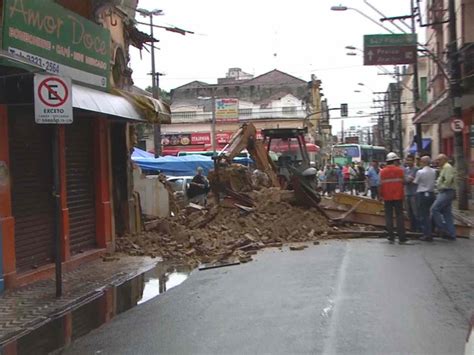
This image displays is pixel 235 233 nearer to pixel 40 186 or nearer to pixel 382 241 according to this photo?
pixel 382 241

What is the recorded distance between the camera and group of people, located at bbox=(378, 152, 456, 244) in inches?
521

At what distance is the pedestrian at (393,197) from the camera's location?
13.2 meters

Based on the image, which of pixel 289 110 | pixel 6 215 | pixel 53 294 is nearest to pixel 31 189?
pixel 6 215

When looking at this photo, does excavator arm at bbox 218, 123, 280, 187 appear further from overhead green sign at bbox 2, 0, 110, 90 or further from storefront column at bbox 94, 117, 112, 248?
overhead green sign at bbox 2, 0, 110, 90

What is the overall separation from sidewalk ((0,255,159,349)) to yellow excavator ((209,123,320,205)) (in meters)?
4.52

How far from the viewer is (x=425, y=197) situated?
44.3 feet

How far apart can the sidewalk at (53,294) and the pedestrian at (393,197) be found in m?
5.04

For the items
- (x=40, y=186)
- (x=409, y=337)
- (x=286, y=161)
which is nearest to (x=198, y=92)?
(x=286, y=161)

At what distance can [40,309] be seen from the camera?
799 centimetres

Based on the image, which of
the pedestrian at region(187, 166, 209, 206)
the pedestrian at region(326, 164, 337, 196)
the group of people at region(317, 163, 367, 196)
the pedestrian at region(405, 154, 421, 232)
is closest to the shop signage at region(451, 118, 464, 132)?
the pedestrian at region(405, 154, 421, 232)

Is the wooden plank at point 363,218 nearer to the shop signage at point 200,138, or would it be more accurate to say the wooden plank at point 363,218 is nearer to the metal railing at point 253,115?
the shop signage at point 200,138

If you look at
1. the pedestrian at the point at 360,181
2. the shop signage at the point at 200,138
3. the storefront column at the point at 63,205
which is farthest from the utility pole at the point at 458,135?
the shop signage at the point at 200,138

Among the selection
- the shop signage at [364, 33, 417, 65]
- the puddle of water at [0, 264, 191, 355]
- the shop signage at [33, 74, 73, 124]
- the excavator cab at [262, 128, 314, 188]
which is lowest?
the puddle of water at [0, 264, 191, 355]

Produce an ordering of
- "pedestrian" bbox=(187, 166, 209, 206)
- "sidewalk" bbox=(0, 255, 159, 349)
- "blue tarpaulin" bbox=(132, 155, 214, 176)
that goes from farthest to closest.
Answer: "blue tarpaulin" bbox=(132, 155, 214, 176) → "pedestrian" bbox=(187, 166, 209, 206) → "sidewalk" bbox=(0, 255, 159, 349)
